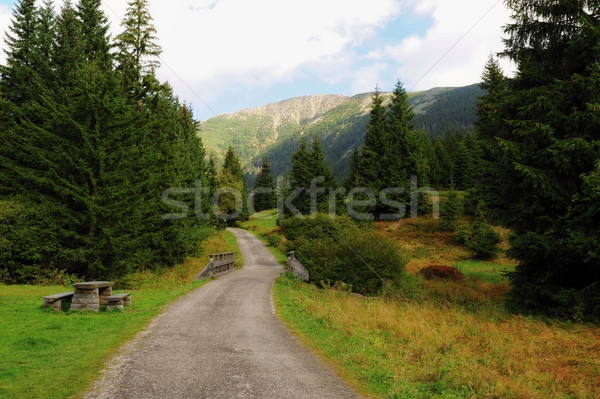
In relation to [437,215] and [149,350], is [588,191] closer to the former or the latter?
[149,350]

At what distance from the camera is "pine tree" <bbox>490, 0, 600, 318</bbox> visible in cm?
1101

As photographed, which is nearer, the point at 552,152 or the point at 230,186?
the point at 552,152

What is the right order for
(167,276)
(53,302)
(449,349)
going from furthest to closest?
(167,276) < (53,302) < (449,349)

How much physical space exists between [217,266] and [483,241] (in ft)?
78.3

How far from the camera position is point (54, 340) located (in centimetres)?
786

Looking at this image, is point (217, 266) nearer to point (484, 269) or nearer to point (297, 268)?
point (297, 268)

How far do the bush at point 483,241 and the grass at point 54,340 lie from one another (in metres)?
27.5

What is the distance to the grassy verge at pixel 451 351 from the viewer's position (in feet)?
19.2

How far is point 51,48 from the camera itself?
963 inches

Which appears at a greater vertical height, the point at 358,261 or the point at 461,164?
the point at 461,164

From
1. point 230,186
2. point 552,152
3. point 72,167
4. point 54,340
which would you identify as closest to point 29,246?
point 72,167

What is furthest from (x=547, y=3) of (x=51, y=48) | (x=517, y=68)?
(x=51, y=48)

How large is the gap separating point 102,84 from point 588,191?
22.7 metres

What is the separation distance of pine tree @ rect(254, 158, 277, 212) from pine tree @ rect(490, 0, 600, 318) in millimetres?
73661
